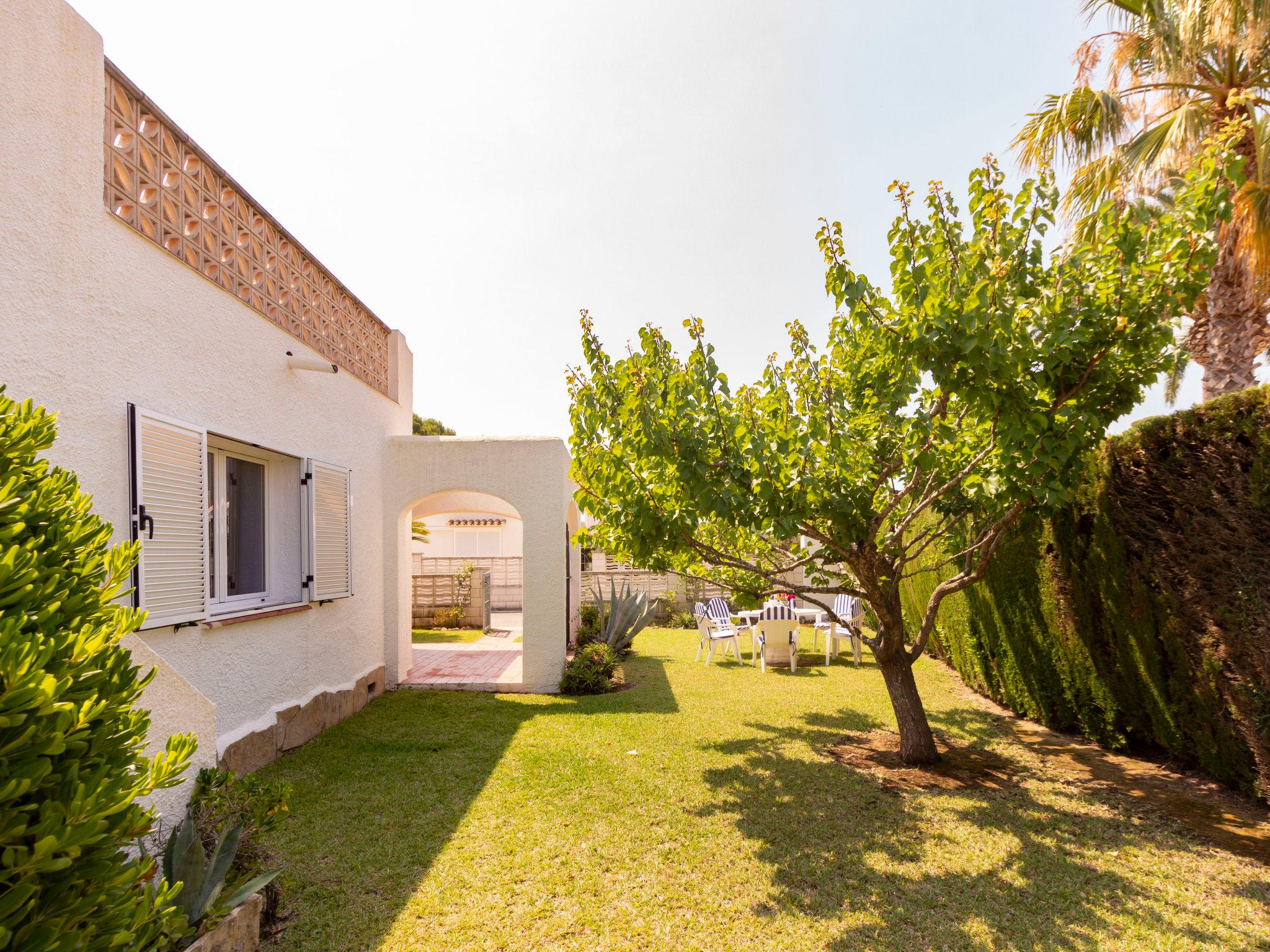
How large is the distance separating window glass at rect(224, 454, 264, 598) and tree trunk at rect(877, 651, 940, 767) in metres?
6.80

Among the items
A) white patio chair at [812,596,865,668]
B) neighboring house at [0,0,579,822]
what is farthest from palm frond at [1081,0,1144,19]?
neighboring house at [0,0,579,822]

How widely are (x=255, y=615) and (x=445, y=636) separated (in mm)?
10366

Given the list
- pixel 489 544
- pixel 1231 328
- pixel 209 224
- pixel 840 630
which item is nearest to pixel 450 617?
pixel 840 630

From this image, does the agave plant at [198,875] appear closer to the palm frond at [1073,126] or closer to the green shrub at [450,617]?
the palm frond at [1073,126]

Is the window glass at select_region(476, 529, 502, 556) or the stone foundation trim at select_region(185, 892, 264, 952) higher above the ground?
the window glass at select_region(476, 529, 502, 556)

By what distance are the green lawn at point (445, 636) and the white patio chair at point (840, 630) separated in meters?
8.02

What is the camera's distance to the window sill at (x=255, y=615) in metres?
5.67

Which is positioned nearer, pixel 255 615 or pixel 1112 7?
pixel 255 615

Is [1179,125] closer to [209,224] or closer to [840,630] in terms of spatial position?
[840,630]

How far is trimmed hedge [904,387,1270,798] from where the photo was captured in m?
Result: 4.75

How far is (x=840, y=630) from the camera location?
14.1 meters

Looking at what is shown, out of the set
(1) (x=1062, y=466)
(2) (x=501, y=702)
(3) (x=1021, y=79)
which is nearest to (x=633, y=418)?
(1) (x=1062, y=466)

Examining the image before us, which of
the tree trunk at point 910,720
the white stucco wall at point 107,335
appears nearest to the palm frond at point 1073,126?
the tree trunk at point 910,720

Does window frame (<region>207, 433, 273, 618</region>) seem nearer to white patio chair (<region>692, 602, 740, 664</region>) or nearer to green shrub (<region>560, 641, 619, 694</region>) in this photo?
green shrub (<region>560, 641, 619, 694</region>)
